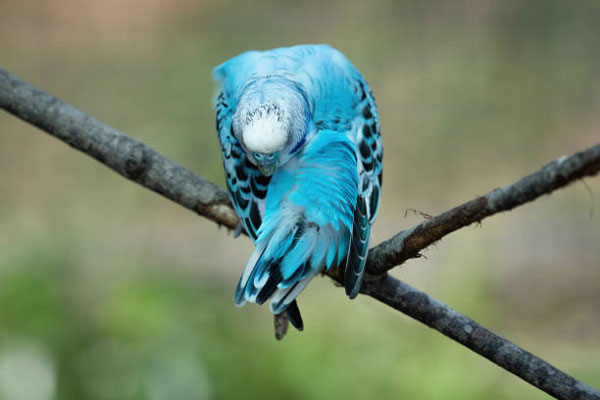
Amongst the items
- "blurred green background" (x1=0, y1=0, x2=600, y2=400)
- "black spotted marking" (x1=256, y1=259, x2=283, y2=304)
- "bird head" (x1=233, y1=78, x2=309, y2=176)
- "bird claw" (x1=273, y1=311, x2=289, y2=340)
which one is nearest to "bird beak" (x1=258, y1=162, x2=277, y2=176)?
"bird head" (x1=233, y1=78, x2=309, y2=176)

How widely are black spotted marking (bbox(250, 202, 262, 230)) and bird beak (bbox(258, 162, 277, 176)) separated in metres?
0.15

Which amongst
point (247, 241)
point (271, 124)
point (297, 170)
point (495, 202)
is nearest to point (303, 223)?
point (297, 170)

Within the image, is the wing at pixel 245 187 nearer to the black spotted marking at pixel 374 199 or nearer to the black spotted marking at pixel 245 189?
the black spotted marking at pixel 245 189

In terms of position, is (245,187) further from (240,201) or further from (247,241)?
(247,241)

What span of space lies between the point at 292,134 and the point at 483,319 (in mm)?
1885

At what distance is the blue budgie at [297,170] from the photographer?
211 cm

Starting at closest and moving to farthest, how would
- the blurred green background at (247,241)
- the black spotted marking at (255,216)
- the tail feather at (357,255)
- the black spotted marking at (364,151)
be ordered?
1. the tail feather at (357,255)
2. the black spotted marking at (255,216)
3. the black spotted marking at (364,151)
4. the blurred green background at (247,241)

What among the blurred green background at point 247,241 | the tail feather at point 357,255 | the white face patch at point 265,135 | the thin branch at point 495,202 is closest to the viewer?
the thin branch at point 495,202

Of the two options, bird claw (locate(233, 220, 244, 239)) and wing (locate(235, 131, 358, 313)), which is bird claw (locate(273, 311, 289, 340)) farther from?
bird claw (locate(233, 220, 244, 239))

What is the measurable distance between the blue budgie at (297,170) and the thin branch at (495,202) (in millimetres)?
246

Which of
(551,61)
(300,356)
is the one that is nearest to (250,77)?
(300,356)

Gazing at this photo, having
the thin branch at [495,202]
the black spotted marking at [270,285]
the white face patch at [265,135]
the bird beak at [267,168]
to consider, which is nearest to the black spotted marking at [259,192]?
the bird beak at [267,168]

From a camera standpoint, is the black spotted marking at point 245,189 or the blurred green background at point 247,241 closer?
the black spotted marking at point 245,189

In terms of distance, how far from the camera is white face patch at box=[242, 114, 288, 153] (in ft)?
7.04
